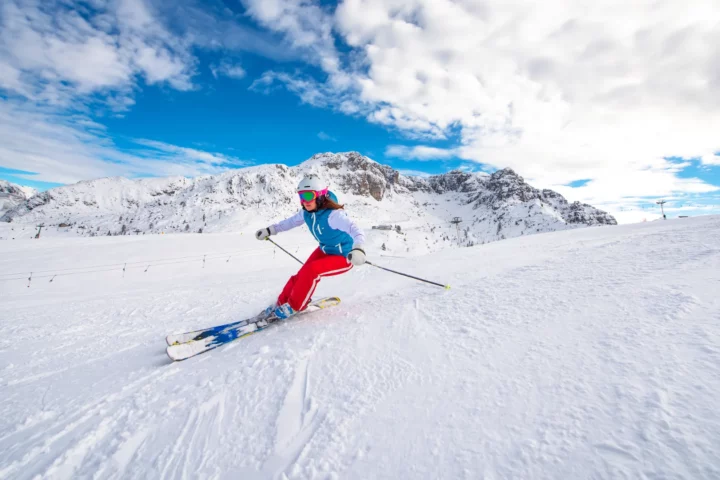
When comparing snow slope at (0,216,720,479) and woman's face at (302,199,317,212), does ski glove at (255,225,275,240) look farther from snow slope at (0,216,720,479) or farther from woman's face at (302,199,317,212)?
snow slope at (0,216,720,479)

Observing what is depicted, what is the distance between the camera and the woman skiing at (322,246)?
373 centimetres

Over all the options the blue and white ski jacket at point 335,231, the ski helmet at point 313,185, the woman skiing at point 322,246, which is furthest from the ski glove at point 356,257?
the ski helmet at point 313,185

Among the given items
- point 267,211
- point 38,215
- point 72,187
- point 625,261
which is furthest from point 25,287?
point 72,187

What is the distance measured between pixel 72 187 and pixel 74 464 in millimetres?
140522

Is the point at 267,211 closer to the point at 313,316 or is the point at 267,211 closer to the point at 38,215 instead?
the point at 313,316

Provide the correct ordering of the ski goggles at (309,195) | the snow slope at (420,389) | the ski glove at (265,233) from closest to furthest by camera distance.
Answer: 1. the snow slope at (420,389)
2. the ski goggles at (309,195)
3. the ski glove at (265,233)

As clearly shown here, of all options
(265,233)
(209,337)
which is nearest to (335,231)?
(265,233)

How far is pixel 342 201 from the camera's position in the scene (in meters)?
77.6

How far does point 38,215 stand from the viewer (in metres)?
86.4

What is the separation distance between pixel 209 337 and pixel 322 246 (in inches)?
70.7

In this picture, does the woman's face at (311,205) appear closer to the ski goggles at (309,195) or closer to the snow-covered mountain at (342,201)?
the ski goggles at (309,195)

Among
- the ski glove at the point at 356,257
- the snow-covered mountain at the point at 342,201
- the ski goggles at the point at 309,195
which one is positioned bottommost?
the ski glove at the point at 356,257

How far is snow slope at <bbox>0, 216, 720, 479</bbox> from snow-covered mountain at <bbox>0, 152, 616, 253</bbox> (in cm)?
1665

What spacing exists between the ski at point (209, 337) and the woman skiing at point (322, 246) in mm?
246
